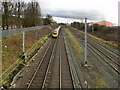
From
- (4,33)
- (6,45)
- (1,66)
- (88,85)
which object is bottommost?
(88,85)

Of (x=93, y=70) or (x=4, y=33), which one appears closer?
(x=93, y=70)

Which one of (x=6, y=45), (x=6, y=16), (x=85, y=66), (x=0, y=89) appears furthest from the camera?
(x=6, y=16)

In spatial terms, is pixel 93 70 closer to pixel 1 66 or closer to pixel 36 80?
pixel 36 80

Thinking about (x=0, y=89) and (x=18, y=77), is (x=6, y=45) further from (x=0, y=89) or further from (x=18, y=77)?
(x=0, y=89)

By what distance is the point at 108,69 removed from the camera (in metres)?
13.6

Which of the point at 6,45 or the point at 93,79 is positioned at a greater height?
the point at 6,45

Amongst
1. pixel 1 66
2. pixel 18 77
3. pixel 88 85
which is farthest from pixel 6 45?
pixel 88 85

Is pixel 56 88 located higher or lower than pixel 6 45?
lower

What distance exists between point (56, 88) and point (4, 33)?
1419cm

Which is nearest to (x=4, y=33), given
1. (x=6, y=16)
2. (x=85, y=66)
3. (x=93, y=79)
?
(x=6, y=16)

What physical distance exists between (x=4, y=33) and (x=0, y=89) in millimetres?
12001

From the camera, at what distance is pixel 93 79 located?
1127 centimetres

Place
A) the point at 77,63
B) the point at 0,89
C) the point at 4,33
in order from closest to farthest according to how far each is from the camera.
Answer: the point at 0,89 → the point at 77,63 → the point at 4,33

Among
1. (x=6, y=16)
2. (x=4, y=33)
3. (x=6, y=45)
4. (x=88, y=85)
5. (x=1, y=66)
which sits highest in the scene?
(x=6, y=16)
